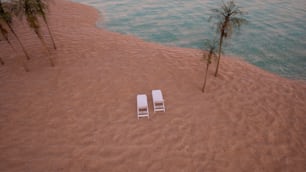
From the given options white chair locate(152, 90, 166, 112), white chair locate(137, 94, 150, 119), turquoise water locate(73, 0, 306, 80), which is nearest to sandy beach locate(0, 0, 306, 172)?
white chair locate(137, 94, 150, 119)

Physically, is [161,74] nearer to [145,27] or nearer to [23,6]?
[23,6]

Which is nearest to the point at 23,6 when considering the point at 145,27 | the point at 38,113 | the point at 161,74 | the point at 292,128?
the point at 38,113

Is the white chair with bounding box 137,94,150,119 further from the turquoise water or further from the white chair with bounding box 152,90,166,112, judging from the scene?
the turquoise water

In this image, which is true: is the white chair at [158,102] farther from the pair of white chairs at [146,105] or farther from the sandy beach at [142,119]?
the sandy beach at [142,119]

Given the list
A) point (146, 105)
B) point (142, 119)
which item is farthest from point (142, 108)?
A: point (142, 119)

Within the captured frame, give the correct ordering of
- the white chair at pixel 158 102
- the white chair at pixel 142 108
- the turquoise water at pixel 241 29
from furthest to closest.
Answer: the turquoise water at pixel 241 29 < the white chair at pixel 158 102 < the white chair at pixel 142 108

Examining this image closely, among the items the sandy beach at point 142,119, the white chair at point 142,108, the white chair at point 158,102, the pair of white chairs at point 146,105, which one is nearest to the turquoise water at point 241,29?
the sandy beach at point 142,119

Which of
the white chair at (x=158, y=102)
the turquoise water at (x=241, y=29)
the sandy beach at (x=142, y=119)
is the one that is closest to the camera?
the sandy beach at (x=142, y=119)
